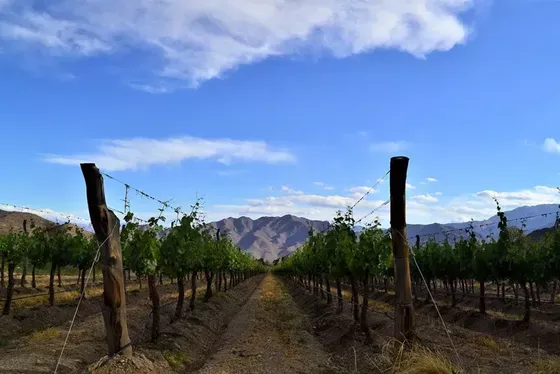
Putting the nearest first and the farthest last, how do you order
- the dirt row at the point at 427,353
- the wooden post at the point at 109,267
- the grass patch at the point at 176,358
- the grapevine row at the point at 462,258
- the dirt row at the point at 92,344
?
the dirt row at the point at 427,353 < the wooden post at the point at 109,267 < the dirt row at the point at 92,344 < the grass patch at the point at 176,358 < the grapevine row at the point at 462,258

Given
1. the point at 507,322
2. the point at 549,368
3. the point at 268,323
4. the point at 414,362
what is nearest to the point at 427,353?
the point at 414,362

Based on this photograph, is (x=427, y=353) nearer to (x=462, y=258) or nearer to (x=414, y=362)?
(x=414, y=362)

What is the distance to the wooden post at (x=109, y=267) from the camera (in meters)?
9.48

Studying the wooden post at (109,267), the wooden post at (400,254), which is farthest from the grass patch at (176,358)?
the wooden post at (400,254)

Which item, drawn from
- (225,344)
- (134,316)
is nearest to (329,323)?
(225,344)

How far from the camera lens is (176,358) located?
1134cm

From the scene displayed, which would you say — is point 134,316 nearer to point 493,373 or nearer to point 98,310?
point 98,310

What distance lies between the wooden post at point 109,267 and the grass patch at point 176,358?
153 cm

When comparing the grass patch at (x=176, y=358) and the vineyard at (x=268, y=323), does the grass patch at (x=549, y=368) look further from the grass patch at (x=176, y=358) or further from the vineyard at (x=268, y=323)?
the grass patch at (x=176, y=358)

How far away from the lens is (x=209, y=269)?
24.7 m

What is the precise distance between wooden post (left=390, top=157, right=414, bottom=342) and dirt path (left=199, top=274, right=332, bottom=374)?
8.07 ft

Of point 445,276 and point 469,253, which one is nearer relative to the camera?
point 469,253

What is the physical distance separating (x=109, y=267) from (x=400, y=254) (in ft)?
18.6

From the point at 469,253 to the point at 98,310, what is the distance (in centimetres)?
1827
